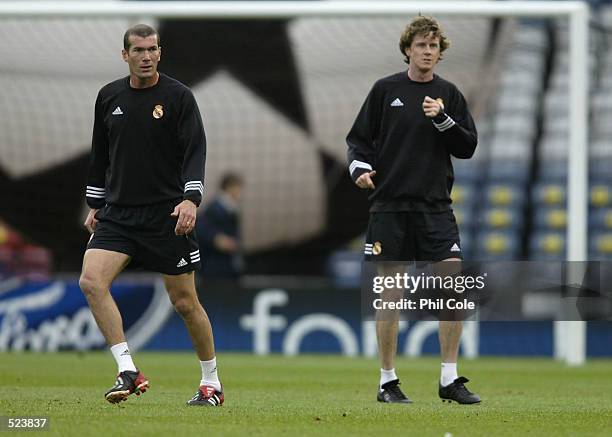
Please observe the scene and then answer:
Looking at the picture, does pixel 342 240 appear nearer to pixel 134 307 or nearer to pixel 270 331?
pixel 270 331

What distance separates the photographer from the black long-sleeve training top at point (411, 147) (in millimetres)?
8195

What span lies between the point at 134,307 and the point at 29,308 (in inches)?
46.4

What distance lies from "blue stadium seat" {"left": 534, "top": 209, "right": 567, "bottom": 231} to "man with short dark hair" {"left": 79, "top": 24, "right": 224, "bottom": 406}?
10.9 m

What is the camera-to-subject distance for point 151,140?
741cm

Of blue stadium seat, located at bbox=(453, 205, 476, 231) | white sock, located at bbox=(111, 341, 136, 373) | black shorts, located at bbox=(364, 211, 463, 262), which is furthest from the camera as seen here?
blue stadium seat, located at bbox=(453, 205, 476, 231)

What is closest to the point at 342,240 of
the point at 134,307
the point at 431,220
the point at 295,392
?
the point at 134,307

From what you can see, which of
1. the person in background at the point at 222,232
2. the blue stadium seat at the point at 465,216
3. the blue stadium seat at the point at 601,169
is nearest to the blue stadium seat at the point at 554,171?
the blue stadium seat at the point at 601,169

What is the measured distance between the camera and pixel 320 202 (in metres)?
16.1

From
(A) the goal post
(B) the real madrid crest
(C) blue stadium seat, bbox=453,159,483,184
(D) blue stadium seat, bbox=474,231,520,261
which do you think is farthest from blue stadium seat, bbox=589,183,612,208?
(B) the real madrid crest

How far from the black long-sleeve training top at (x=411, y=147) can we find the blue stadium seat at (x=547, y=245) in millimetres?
9506

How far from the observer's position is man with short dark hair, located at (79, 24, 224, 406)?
734cm

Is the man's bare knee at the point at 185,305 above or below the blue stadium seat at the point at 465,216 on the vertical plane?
below

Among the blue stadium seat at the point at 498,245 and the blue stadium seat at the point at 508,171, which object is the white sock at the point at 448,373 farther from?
the blue stadium seat at the point at 508,171

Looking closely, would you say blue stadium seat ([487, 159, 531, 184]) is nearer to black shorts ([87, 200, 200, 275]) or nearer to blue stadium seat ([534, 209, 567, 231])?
blue stadium seat ([534, 209, 567, 231])
